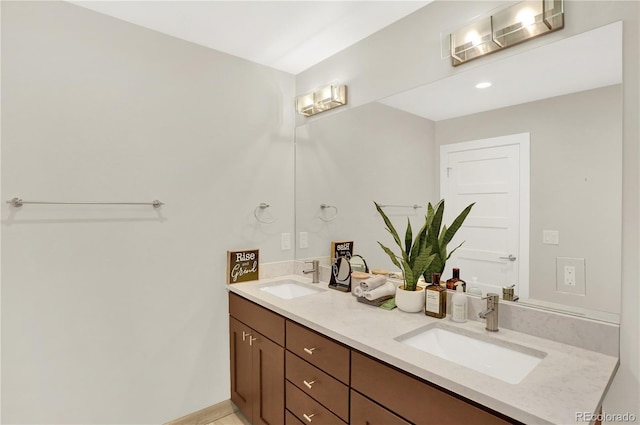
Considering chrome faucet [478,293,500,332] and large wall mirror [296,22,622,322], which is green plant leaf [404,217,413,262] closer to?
large wall mirror [296,22,622,322]

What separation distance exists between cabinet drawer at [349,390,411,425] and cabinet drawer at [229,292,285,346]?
21.0 inches

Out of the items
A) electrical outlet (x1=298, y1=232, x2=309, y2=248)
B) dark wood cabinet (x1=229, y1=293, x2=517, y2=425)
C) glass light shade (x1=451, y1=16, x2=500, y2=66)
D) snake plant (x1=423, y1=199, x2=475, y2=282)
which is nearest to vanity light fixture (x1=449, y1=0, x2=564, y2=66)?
glass light shade (x1=451, y1=16, x2=500, y2=66)

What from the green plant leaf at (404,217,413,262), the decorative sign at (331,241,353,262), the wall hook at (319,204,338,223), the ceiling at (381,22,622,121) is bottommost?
the decorative sign at (331,241,353,262)

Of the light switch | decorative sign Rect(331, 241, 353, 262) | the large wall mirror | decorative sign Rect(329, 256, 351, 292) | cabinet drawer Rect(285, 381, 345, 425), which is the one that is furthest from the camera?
decorative sign Rect(331, 241, 353, 262)

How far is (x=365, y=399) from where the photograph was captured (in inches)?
47.8

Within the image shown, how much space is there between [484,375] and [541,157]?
849mm

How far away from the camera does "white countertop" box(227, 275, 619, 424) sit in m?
0.85

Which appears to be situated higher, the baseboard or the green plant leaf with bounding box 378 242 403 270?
the green plant leaf with bounding box 378 242 403 270

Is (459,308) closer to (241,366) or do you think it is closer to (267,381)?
(267,381)

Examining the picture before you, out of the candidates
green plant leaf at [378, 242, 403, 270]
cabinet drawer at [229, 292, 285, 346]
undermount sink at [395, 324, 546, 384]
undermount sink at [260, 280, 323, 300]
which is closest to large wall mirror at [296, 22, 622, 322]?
green plant leaf at [378, 242, 403, 270]

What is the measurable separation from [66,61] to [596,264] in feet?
8.19

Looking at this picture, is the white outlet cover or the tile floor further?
the tile floor

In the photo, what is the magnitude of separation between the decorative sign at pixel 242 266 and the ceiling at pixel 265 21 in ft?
4.43

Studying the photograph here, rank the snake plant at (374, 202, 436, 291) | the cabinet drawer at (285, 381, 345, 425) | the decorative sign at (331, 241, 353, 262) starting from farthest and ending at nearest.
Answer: the decorative sign at (331, 241, 353, 262) < the snake plant at (374, 202, 436, 291) < the cabinet drawer at (285, 381, 345, 425)
